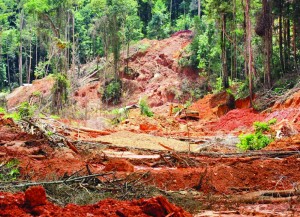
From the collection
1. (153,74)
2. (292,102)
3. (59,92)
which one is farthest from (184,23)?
(292,102)

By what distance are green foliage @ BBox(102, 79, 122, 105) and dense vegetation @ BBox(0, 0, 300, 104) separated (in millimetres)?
1058

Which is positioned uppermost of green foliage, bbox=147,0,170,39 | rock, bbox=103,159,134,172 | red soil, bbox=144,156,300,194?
green foliage, bbox=147,0,170,39

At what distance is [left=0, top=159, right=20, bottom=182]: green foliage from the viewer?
7068 millimetres

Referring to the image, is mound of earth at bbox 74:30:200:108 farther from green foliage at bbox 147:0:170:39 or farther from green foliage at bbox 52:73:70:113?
green foliage at bbox 52:73:70:113

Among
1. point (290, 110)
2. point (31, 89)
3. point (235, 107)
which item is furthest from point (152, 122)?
point (31, 89)

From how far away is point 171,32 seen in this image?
54406 millimetres

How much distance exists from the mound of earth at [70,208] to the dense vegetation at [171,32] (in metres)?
19.4

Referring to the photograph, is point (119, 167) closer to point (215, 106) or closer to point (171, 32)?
point (215, 106)

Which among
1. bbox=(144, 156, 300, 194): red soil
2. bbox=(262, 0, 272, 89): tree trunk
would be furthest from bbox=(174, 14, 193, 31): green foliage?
bbox=(144, 156, 300, 194): red soil

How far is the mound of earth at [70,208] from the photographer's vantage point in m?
3.71

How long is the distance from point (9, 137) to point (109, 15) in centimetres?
2993

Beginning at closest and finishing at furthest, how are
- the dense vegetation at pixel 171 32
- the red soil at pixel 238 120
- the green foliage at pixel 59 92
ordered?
1. the red soil at pixel 238 120
2. the dense vegetation at pixel 171 32
3. the green foliage at pixel 59 92

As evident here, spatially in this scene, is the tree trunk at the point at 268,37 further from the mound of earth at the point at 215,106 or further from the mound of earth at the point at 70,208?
the mound of earth at the point at 70,208

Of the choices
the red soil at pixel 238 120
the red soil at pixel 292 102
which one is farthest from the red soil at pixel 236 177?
the red soil at pixel 238 120
